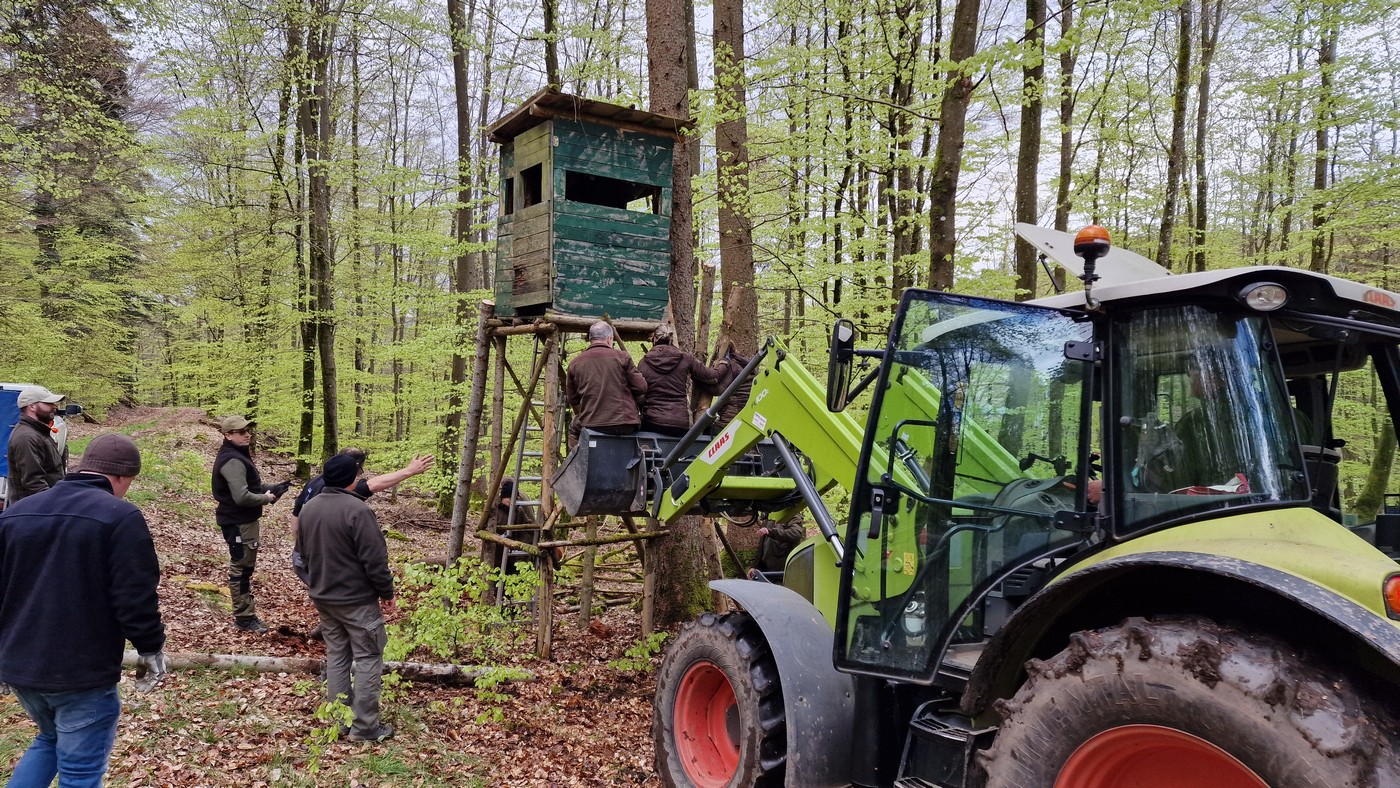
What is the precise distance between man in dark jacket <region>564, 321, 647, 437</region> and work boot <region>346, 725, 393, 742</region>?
258 centimetres

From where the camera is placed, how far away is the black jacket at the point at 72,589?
335 cm

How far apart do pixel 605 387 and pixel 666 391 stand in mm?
587

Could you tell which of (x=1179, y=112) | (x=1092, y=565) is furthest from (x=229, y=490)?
(x=1179, y=112)

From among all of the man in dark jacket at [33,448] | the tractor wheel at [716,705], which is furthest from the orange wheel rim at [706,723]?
the man in dark jacket at [33,448]

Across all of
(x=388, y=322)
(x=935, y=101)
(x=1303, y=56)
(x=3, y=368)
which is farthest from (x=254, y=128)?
(x=1303, y=56)

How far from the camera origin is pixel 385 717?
566 cm

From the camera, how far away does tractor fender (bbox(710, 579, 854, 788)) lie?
3402mm

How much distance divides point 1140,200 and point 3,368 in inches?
845

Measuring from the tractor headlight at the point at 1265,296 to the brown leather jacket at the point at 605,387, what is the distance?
4468 mm

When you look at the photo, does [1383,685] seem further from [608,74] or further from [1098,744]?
[608,74]

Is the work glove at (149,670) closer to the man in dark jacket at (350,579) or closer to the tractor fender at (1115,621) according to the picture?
the man in dark jacket at (350,579)

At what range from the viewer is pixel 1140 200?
15.1m

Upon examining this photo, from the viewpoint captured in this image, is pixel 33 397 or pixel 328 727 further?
pixel 33 397

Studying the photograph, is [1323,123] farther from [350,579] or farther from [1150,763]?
[350,579]
